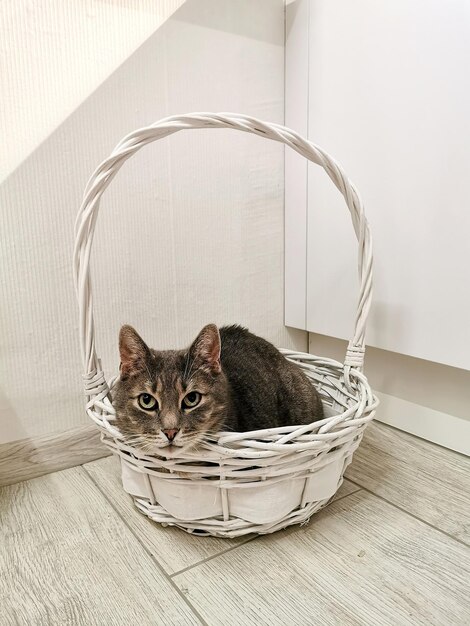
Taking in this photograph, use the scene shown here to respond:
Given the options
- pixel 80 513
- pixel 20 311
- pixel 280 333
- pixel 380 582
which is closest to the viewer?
pixel 380 582

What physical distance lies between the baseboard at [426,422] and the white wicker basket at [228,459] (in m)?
0.36

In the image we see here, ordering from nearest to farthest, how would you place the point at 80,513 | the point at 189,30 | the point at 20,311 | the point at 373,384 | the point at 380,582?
the point at 380,582 → the point at 80,513 → the point at 20,311 → the point at 189,30 → the point at 373,384

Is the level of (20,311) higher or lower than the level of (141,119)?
lower

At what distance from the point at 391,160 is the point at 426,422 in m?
0.62

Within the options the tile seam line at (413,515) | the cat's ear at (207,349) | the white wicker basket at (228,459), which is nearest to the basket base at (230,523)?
the white wicker basket at (228,459)

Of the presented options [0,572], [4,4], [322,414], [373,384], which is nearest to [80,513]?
[0,572]

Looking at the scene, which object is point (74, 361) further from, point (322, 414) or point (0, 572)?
point (322, 414)

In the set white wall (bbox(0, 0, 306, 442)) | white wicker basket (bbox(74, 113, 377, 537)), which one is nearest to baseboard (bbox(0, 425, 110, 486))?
white wall (bbox(0, 0, 306, 442))

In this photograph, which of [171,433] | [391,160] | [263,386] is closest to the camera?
[171,433]

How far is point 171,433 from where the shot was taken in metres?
0.67

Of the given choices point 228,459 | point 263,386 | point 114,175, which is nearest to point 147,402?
point 228,459

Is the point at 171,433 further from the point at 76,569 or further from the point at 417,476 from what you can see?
the point at 417,476

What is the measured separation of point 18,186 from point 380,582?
97cm

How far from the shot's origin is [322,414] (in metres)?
0.99
